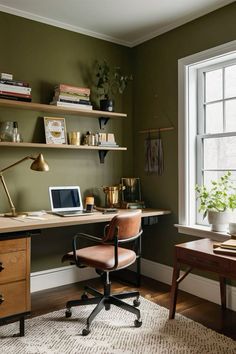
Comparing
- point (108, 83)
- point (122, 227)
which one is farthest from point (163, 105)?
point (122, 227)

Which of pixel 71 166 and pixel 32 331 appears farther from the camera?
pixel 71 166

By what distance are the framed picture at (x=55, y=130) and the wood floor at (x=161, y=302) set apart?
1398 millimetres

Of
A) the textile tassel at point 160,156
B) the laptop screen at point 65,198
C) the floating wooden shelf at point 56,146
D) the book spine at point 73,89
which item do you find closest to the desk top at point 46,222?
the laptop screen at point 65,198

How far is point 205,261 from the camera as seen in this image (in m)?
2.27

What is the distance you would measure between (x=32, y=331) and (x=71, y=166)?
155 cm

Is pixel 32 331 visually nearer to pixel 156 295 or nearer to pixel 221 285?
pixel 156 295

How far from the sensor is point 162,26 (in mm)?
3256

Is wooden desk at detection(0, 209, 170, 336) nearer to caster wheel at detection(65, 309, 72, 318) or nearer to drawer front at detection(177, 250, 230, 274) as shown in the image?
caster wheel at detection(65, 309, 72, 318)

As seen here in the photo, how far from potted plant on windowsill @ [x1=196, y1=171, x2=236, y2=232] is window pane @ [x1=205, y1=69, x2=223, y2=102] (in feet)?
2.40

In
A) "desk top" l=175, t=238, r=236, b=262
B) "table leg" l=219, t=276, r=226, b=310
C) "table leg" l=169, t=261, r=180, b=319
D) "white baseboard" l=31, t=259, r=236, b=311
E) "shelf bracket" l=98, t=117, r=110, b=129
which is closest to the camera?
"desk top" l=175, t=238, r=236, b=262

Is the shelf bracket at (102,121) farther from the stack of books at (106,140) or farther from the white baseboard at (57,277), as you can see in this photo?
the white baseboard at (57,277)

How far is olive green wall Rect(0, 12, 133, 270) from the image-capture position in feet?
9.68

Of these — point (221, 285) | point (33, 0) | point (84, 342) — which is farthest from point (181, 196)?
point (33, 0)

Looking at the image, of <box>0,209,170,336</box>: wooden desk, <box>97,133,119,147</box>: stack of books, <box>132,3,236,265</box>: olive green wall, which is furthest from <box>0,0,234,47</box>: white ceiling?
<box>0,209,170,336</box>: wooden desk
